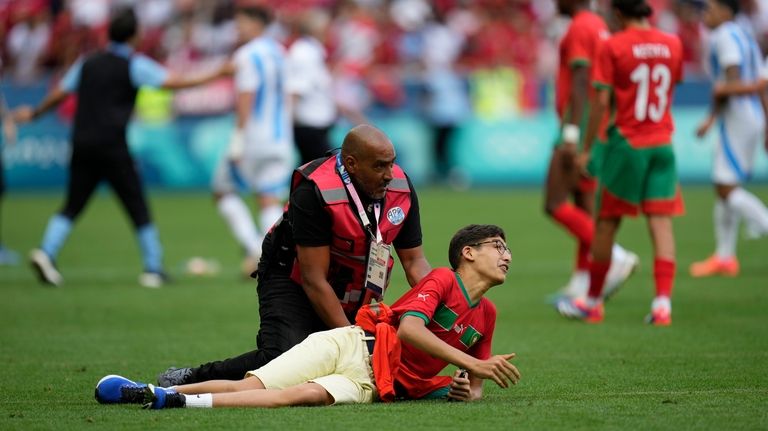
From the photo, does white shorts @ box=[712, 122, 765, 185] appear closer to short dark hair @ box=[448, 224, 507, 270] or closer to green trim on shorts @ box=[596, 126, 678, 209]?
green trim on shorts @ box=[596, 126, 678, 209]

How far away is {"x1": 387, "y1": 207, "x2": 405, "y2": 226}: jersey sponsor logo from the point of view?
23.0ft

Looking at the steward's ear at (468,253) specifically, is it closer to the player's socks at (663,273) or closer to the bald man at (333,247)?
the bald man at (333,247)

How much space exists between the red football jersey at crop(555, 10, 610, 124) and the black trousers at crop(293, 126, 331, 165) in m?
6.00

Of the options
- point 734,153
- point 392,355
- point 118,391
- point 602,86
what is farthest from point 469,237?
point 734,153

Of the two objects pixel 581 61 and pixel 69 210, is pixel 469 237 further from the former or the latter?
Answer: pixel 69 210

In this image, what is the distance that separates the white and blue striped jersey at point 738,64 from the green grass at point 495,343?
1.63 m

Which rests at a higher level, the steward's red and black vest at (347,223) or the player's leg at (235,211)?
the steward's red and black vest at (347,223)

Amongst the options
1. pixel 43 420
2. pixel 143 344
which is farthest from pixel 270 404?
pixel 143 344

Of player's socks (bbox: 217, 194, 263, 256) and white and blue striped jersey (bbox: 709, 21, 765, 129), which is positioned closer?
white and blue striped jersey (bbox: 709, 21, 765, 129)

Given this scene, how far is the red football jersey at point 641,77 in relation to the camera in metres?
9.91

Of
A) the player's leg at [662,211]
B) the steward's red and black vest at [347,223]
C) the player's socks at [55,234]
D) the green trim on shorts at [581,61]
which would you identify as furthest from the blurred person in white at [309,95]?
the steward's red and black vest at [347,223]

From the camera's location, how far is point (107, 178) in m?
13.2

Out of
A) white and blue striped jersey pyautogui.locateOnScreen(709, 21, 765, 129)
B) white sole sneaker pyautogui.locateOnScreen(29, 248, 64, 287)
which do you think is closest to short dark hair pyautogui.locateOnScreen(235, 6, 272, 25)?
white sole sneaker pyautogui.locateOnScreen(29, 248, 64, 287)

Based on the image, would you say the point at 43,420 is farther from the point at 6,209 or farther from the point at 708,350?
the point at 6,209
